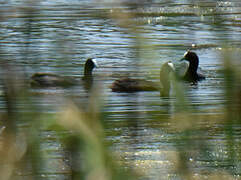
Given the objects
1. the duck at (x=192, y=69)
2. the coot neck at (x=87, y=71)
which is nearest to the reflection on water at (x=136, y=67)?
the duck at (x=192, y=69)

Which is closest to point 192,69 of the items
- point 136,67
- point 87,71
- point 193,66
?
point 193,66

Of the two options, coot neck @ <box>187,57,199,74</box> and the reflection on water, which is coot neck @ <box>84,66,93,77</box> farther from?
coot neck @ <box>187,57,199,74</box>

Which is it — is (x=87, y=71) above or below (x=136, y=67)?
below

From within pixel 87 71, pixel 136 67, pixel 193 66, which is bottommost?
pixel 193 66

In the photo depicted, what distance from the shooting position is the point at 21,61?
186cm

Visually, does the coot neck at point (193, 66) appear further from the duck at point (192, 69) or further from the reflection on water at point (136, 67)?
the reflection on water at point (136, 67)

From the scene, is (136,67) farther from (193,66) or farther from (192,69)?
(193,66)

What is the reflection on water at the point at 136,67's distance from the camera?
1.89 metres

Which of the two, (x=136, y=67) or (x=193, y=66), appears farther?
(x=193, y=66)

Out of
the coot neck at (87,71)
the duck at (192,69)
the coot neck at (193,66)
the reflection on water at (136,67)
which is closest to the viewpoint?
the reflection on water at (136,67)

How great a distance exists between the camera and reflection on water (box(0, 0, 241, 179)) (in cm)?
189

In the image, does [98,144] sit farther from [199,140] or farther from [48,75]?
[48,75]

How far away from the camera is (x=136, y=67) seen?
1926mm

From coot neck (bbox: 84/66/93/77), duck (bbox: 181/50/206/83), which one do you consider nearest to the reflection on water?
duck (bbox: 181/50/206/83)
